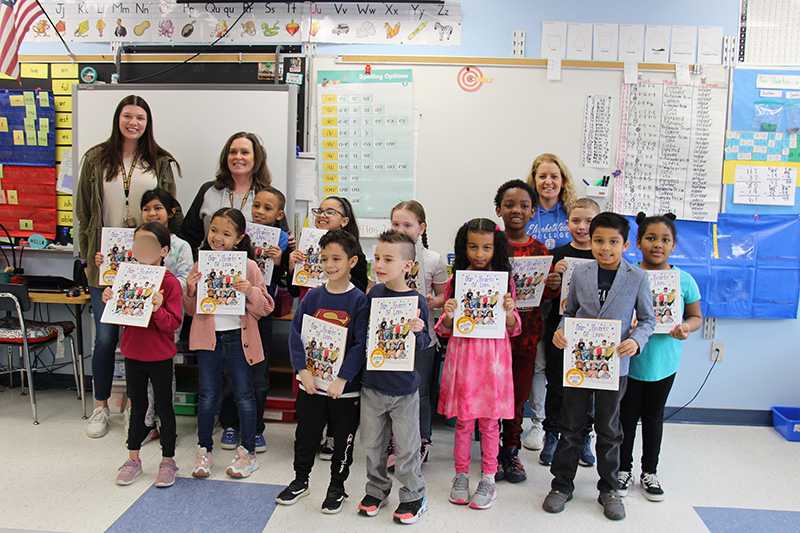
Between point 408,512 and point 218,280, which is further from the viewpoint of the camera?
point 218,280

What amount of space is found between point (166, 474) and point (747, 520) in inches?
104

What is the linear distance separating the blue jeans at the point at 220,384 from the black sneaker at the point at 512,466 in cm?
126

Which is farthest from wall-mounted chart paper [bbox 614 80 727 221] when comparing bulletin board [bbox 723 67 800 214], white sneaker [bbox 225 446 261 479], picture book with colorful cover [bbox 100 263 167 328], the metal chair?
the metal chair

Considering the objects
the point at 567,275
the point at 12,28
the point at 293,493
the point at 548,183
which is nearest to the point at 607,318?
the point at 567,275

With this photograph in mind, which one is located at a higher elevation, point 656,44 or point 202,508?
point 656,44

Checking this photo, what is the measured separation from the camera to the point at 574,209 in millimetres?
2539

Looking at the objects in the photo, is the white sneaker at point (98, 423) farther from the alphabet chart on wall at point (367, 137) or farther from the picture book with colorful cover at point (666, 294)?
the picture book with colorful cover at point (666, 294)

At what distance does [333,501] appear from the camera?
7.17 ft

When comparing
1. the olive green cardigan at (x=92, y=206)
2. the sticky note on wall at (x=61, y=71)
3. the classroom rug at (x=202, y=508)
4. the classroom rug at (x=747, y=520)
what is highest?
the sticky note on wall at (x=61, y=71)

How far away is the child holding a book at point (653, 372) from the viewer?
2299 mm

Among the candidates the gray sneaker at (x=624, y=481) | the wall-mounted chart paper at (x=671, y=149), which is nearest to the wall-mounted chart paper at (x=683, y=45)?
the wall-mounted chart paper at (x=671, y=149)

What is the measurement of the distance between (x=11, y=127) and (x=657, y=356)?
172 inches

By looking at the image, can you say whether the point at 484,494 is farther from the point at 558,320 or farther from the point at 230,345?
the point at 230,345

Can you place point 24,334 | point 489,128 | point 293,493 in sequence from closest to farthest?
point 293,493, point 24,334, point 489,128
